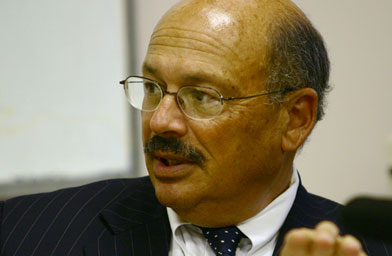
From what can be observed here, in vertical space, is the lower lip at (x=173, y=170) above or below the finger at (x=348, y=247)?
below

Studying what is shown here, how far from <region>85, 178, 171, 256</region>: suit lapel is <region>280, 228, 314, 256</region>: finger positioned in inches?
30.2

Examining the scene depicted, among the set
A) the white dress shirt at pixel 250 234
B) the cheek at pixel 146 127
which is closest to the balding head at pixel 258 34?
the cheek at pixel 146 127

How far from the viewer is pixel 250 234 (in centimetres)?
156

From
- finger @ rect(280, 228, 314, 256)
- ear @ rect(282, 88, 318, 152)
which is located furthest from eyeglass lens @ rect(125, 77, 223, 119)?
finger @ rect(280, 228, 314, 256)

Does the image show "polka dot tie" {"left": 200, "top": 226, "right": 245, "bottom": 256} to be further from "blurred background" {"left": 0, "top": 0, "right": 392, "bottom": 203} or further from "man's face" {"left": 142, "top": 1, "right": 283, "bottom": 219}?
"blurred background" {"left": 0, "top": 0, "right": 392, "bottom": 203}

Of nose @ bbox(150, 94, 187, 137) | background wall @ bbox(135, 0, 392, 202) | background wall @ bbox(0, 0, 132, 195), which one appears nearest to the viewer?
nose @ bbox(150, 94, 187, 137)

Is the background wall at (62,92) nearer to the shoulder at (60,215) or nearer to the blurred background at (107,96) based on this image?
the blurred background at (107,96)

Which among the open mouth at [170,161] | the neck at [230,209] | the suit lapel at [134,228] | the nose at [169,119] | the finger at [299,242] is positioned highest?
the finger at [299,242]

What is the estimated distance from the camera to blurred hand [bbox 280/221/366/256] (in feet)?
2.67

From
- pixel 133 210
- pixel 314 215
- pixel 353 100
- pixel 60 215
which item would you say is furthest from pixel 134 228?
pixel 353 100

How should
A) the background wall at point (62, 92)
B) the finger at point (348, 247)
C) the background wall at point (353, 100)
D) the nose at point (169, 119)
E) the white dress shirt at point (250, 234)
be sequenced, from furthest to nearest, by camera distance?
the background wall at point (353, 100) < the background wall at point (62, 92) < the white dress shirt at point (250, 234) < the nose at point (169, 119) < the finger at point (348, 247)

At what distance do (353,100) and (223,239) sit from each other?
1.37 m

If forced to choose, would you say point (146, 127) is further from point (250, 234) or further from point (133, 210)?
point (250, 234)

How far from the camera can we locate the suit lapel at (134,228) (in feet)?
5.19
